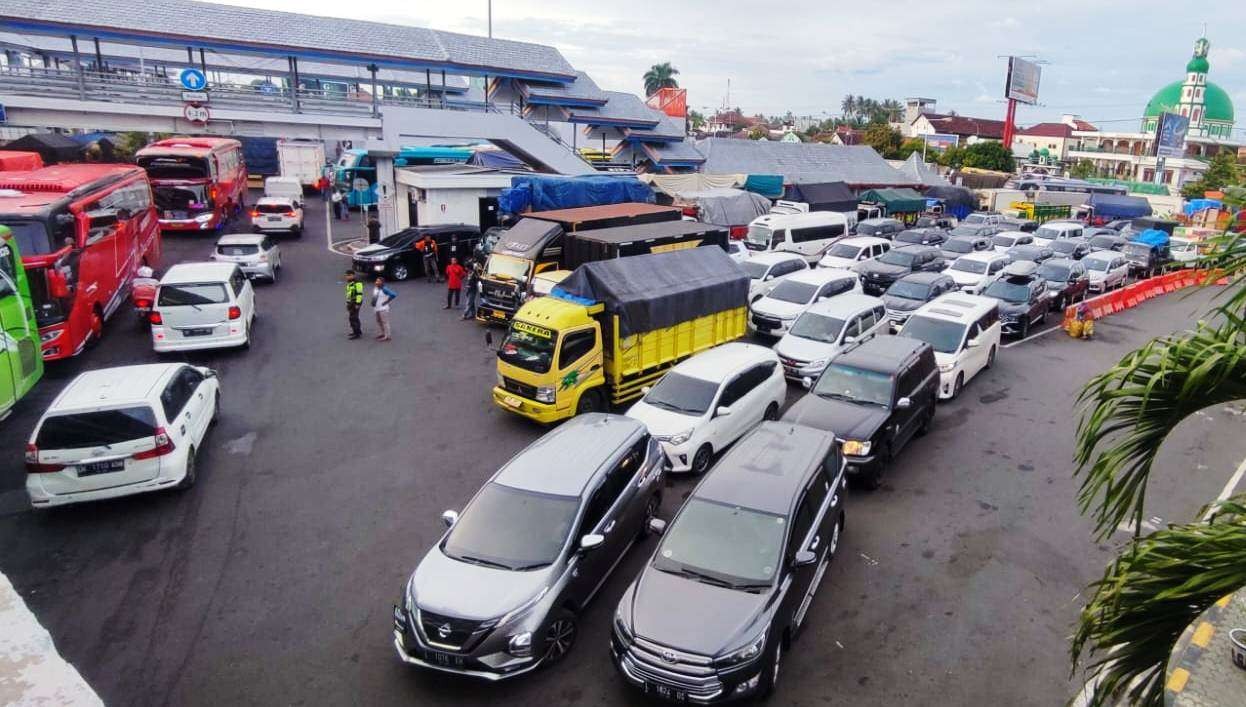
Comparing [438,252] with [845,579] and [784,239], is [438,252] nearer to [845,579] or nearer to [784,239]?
[784,239]

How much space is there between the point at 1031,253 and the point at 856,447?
72.5 ft

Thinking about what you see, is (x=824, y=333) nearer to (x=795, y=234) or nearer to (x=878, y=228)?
(x=795, y=234)

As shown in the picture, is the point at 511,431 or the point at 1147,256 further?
the point at 1147,256

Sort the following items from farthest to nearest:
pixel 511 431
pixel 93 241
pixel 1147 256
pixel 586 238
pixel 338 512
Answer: pixel 1147 256 < pixel 586 238 < pixel 93 241 < pixel 511 431 < pixel 338 512

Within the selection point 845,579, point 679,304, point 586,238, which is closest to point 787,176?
point 586,238

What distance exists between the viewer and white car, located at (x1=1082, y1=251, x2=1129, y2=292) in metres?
27.6

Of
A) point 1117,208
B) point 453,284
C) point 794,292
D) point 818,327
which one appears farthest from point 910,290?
point 1117,208

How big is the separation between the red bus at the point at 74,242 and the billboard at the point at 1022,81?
75.8m

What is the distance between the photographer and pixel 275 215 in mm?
29500

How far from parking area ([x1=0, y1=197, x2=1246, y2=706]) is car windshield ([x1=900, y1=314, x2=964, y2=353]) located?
1285 millimetres

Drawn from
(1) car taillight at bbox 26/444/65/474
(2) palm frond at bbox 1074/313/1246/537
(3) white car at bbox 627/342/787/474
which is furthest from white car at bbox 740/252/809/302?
(2) palm frond at bbox 1074/313/1246/537

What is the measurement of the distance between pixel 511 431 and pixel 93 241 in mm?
11024

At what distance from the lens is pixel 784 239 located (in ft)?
92.4

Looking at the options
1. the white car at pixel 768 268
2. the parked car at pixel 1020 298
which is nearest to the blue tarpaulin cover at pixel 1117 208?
the parked car at pixel 1020 298
